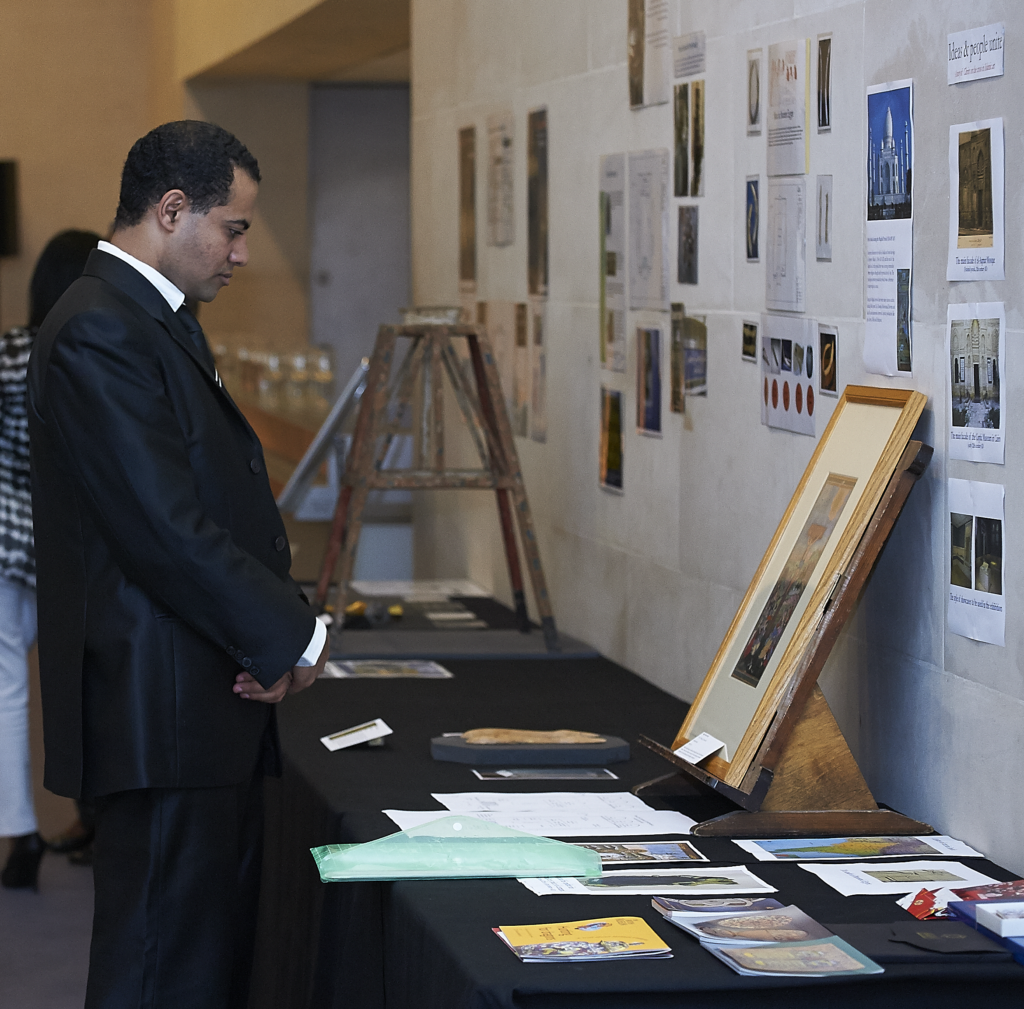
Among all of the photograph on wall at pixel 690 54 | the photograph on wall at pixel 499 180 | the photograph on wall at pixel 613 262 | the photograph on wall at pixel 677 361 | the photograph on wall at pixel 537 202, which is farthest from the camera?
the photograph on wall at pixel 499 180

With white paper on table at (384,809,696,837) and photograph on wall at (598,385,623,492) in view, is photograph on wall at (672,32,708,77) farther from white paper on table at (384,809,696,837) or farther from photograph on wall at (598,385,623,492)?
white paper on table at (384,809,696,837)

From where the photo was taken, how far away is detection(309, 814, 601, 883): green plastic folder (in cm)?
219

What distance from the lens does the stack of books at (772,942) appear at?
1.83m

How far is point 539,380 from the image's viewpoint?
4.58 m

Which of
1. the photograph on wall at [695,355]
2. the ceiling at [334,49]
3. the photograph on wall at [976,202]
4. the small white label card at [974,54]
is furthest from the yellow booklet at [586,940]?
the ceiling at [334,49]

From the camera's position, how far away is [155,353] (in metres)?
2.19

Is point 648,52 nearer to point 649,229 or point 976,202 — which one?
point 649,229

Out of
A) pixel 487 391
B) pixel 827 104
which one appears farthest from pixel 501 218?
pixel 827 104

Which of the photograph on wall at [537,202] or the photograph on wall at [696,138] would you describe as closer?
the photograph on wall at [696,138]

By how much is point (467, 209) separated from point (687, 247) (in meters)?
1.93

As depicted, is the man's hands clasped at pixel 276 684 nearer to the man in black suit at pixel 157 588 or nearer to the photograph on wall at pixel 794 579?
the man in black suit at pixel 157 588

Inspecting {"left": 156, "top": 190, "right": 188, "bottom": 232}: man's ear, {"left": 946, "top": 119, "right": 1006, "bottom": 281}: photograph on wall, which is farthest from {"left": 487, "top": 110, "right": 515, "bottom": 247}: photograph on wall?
{"left": 156, "top": 190, "right": 188, "bottom": 232}: man's ear

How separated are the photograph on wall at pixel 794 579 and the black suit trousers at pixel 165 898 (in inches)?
33.4

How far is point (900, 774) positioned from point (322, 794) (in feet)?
3.14
